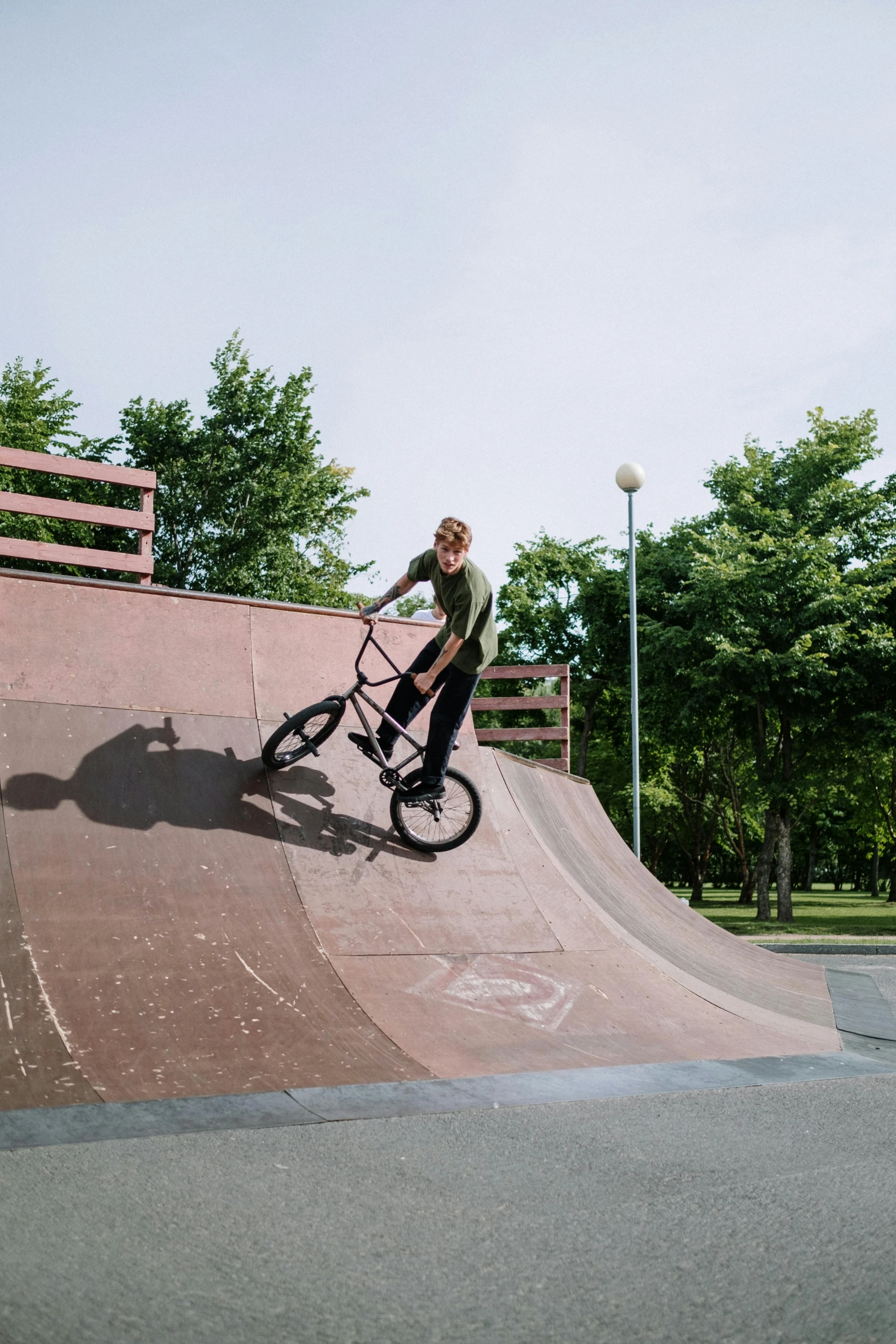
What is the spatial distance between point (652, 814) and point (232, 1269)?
4018 cm

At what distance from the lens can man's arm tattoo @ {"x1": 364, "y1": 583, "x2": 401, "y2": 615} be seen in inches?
283

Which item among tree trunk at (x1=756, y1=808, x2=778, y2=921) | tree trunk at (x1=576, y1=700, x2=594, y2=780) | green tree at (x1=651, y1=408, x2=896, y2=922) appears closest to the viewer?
green tree at (x1=651, y1=408, x2=896, y2=922)

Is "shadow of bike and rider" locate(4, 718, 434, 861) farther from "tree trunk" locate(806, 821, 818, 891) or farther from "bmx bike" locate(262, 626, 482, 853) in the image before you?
"tree trunk" locate(806, 821, 818, 891)

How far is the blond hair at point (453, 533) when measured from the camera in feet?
22.2

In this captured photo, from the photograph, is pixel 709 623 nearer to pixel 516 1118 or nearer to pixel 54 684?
pixel 54 684

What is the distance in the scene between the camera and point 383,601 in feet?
24.5

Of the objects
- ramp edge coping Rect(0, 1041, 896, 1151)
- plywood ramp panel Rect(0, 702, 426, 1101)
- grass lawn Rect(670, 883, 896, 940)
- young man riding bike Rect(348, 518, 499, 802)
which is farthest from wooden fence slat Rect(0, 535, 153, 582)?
grass lawn Rect(670, 883, 896, 940)

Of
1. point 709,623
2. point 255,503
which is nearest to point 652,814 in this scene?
point 709,623

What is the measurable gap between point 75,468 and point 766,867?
22.2m

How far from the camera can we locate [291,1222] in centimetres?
304

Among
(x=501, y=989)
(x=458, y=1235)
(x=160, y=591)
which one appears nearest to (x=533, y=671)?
(x=160, y=591)

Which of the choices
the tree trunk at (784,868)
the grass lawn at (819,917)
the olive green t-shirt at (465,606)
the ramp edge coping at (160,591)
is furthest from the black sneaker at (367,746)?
the tree trunk at (784,868)

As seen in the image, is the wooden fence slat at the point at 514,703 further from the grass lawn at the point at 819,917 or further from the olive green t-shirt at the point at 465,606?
the olive green t-shirt at the point at 465,606

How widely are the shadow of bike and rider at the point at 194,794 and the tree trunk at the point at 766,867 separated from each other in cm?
2119
